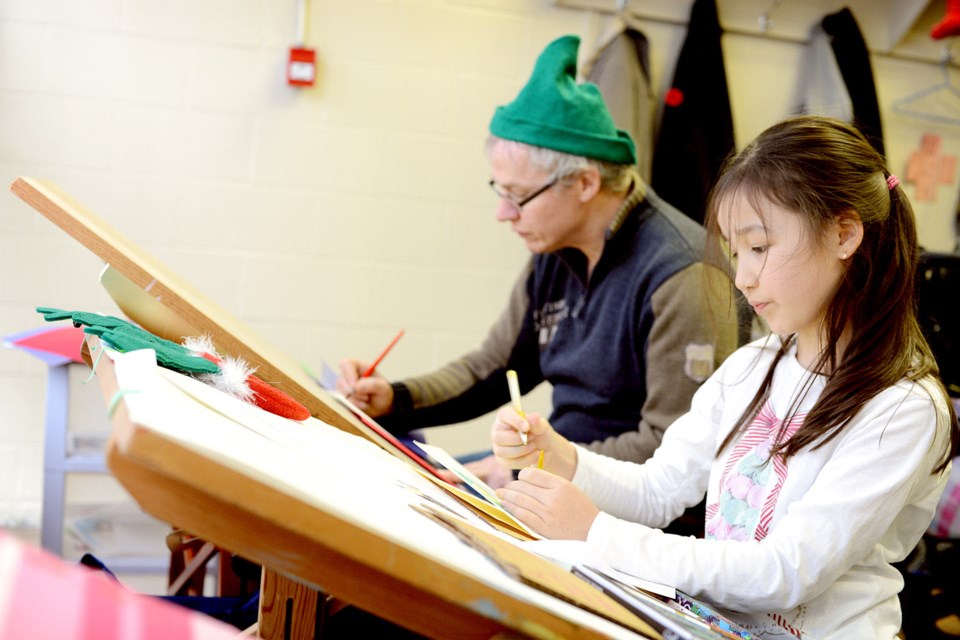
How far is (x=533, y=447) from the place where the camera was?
4.10ft

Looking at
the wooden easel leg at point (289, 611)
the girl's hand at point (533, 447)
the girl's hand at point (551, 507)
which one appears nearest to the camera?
the wooden easel leg at point (289, 611)

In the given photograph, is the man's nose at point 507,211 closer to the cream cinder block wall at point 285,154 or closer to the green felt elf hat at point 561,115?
the green felt elf hat at point 561,115

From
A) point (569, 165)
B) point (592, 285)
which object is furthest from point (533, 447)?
point (569, 165)

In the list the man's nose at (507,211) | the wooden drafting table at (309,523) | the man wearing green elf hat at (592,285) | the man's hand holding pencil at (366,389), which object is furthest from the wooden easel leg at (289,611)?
the man's nose at (507,211)

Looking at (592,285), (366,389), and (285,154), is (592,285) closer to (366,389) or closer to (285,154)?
(366,389)

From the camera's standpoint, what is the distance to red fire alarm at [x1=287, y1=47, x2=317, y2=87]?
2471 mm

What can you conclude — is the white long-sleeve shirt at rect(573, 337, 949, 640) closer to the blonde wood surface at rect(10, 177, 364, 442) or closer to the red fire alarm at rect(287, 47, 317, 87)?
the blonde wood surface at rect(10, 177, 364, 442)

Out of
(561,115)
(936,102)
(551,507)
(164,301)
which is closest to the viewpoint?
(551,507)

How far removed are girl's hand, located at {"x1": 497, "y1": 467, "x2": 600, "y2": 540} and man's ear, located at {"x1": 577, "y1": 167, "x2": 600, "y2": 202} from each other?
2.71ft

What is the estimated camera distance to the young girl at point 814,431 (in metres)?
0.94

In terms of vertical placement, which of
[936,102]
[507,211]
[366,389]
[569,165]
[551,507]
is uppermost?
[936,102]

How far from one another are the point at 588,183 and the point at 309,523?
4.27 ft

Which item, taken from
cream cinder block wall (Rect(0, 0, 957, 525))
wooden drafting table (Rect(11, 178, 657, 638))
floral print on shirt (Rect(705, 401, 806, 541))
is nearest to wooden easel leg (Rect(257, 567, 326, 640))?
wooden drafting table (Rect(11, 178, 657, 638))

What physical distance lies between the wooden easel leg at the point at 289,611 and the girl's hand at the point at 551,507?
244mm
